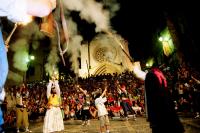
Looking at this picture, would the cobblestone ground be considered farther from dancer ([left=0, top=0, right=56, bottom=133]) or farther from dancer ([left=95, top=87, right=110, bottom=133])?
dancer ([left=0, top=0, right=56, bottom=133])

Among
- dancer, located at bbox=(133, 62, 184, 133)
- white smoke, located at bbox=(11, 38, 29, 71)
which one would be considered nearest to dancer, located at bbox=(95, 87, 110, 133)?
dancer, located at bbox=(133, 62, 184, 133)

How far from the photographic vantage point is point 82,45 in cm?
4628

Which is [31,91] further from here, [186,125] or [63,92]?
[186,125]

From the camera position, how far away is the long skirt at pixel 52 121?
12.0 metres

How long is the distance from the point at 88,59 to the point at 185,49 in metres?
26.5

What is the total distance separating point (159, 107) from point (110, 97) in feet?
52.9

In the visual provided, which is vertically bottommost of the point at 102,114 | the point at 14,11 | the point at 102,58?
the point at 102,114

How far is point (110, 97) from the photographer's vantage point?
2184 cm

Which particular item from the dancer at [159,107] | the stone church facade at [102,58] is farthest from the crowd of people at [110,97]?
the stone church facade at [102,58]

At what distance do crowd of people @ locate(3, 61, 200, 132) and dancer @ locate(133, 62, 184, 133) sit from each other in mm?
8345

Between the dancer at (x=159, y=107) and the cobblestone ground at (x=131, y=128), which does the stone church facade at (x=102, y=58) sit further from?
the dancer at (x=159, y=107)

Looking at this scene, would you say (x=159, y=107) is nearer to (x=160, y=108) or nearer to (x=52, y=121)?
(x=160, y=108)

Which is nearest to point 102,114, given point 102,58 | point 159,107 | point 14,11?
point 159,107

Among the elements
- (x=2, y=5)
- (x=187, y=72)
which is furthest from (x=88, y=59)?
(x=2, y=5)
